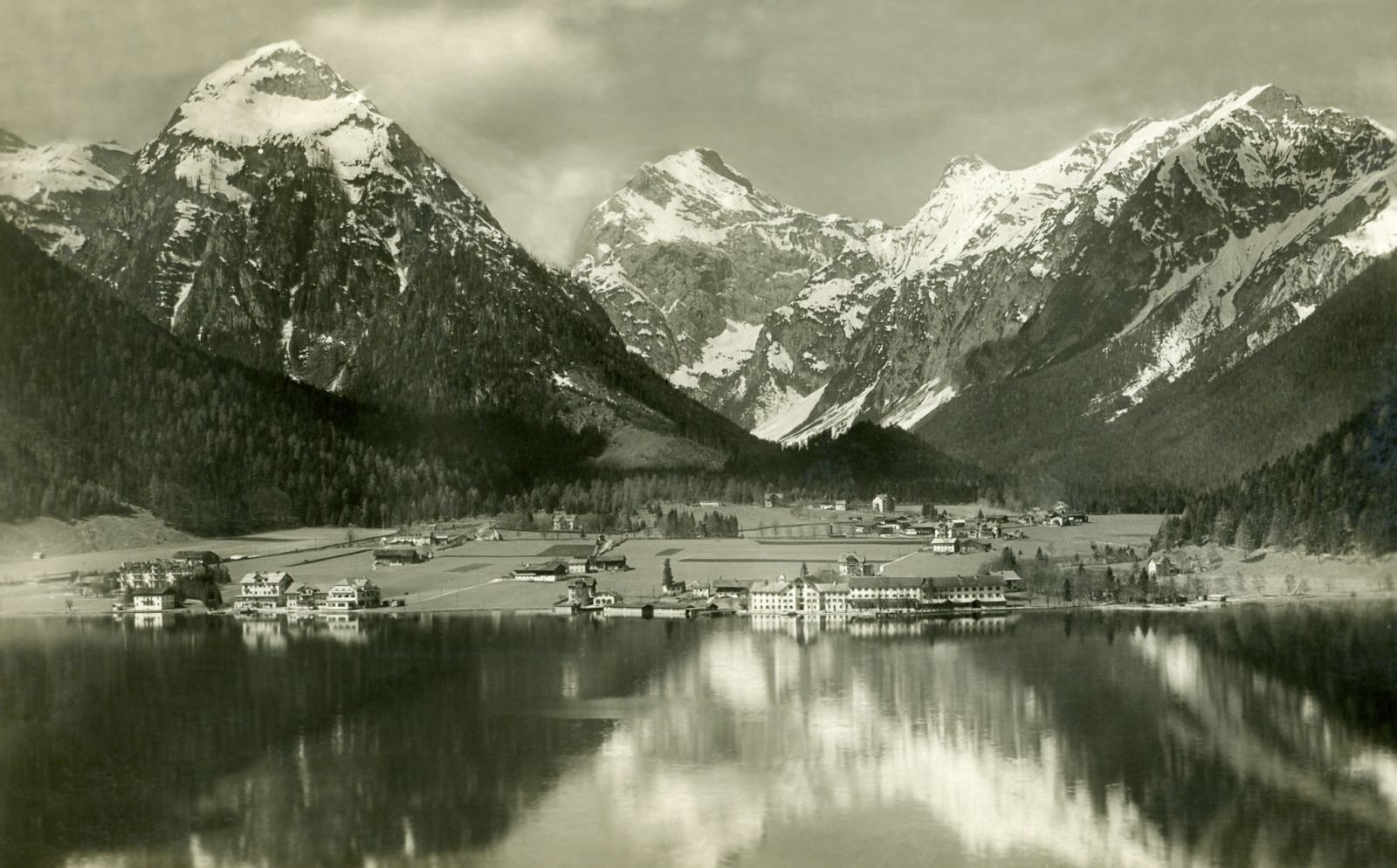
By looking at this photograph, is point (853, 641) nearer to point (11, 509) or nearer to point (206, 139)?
point (11, 509)

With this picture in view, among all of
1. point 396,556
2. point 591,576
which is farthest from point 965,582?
point 396,556

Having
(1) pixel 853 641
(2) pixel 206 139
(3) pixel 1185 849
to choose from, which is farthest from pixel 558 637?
(2) pixel 206 139

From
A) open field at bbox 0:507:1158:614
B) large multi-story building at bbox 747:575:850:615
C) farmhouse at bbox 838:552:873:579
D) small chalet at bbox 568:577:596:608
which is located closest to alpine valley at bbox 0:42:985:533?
open field at bbox 0:507:1158:614

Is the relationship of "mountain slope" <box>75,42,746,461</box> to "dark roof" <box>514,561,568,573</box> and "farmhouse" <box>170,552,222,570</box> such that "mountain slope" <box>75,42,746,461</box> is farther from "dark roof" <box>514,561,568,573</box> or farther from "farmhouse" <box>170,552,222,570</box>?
"farmhouse" <box>170,552,222,570</box>

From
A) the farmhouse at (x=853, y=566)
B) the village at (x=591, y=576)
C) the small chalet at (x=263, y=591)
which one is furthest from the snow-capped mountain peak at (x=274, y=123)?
the farmhouse at (x=853, y=566)

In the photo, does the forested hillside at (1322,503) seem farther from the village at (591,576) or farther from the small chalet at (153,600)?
the small chalet at (153,600)

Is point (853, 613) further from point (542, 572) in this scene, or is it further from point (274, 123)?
point (274, 123)
